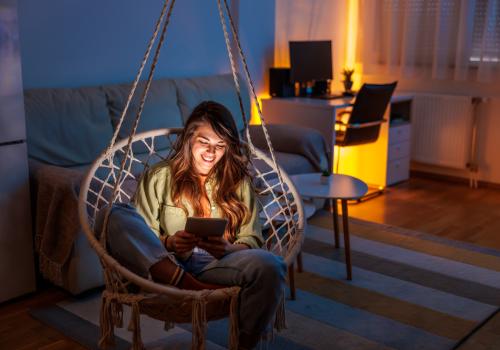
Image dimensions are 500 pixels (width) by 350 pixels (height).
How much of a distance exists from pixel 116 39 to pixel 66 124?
0.76m

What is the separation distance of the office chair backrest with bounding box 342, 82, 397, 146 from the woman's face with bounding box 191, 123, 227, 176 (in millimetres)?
2262

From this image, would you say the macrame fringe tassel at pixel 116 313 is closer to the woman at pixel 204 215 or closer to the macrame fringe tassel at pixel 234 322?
the woman at pixel 204 215

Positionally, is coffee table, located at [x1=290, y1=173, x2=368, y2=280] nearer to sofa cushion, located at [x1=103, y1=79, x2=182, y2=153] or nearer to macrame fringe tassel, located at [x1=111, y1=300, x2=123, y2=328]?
sofa cushion, located at [x1=103, y1=79, x2=182, y2=153]

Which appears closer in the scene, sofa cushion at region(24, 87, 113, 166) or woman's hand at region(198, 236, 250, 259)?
woman's hand at region(198, 236, 250, 259)

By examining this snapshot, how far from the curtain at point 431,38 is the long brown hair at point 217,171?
3.16 m

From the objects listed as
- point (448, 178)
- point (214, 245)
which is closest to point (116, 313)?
point (214, 245)

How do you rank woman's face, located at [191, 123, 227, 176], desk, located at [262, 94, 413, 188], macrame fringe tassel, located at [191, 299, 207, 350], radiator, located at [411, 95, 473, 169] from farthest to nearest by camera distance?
radiator, located at [411, 95, 473, 169] < desk, located at [262, 94, 413, 188] < woman's face, located at [191, 123, 227, 176] < macrame fringe tassel, located at [191, 299, 207, 350]

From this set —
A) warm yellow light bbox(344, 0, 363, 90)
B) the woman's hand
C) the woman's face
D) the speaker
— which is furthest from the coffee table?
warm yellow light bbox(344, 0, 363, 90)

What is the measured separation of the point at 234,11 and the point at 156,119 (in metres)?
1.24

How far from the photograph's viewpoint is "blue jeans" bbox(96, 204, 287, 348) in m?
1.76

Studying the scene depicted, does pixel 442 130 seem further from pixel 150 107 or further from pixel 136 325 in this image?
pixel 136 325

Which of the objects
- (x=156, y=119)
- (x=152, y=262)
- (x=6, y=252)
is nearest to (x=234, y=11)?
(x=156, y=119)

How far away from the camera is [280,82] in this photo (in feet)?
15.4

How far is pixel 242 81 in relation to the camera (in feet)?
14.6
